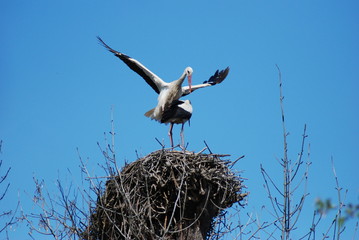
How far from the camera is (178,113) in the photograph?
28.5 ft

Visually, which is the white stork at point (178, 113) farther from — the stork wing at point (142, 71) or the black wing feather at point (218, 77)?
the black wing feather at point (218, 77)

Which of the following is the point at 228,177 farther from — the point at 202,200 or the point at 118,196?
the point at 118,196

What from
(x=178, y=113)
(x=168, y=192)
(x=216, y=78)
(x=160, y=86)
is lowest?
(x=168, y=192)

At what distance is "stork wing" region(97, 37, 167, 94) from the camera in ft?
31.0

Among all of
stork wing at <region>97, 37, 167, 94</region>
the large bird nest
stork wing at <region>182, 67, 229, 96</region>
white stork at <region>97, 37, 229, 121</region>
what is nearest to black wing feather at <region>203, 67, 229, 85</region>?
stork wing at <region>182, 67, 229, 96</region>

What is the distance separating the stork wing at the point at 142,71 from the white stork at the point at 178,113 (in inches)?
28.6

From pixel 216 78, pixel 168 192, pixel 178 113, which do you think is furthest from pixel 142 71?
pixel 168 192

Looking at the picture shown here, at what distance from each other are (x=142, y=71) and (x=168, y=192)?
3.63 m

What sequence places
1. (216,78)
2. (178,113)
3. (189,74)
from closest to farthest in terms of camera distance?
1. (178,113)
2. (189,74)
3. (216,78)

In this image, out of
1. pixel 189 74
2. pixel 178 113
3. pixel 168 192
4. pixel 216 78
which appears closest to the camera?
pixel 168 192

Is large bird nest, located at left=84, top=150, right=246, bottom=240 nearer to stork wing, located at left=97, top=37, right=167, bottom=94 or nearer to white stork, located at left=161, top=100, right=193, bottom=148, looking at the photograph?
white stork, located at left=161, top=100, right=193, bottom=148

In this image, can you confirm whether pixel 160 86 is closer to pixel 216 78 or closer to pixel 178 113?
pixel 178 113

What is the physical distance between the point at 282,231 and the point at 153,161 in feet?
9.52

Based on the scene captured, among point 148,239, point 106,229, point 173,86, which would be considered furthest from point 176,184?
point 173,86
